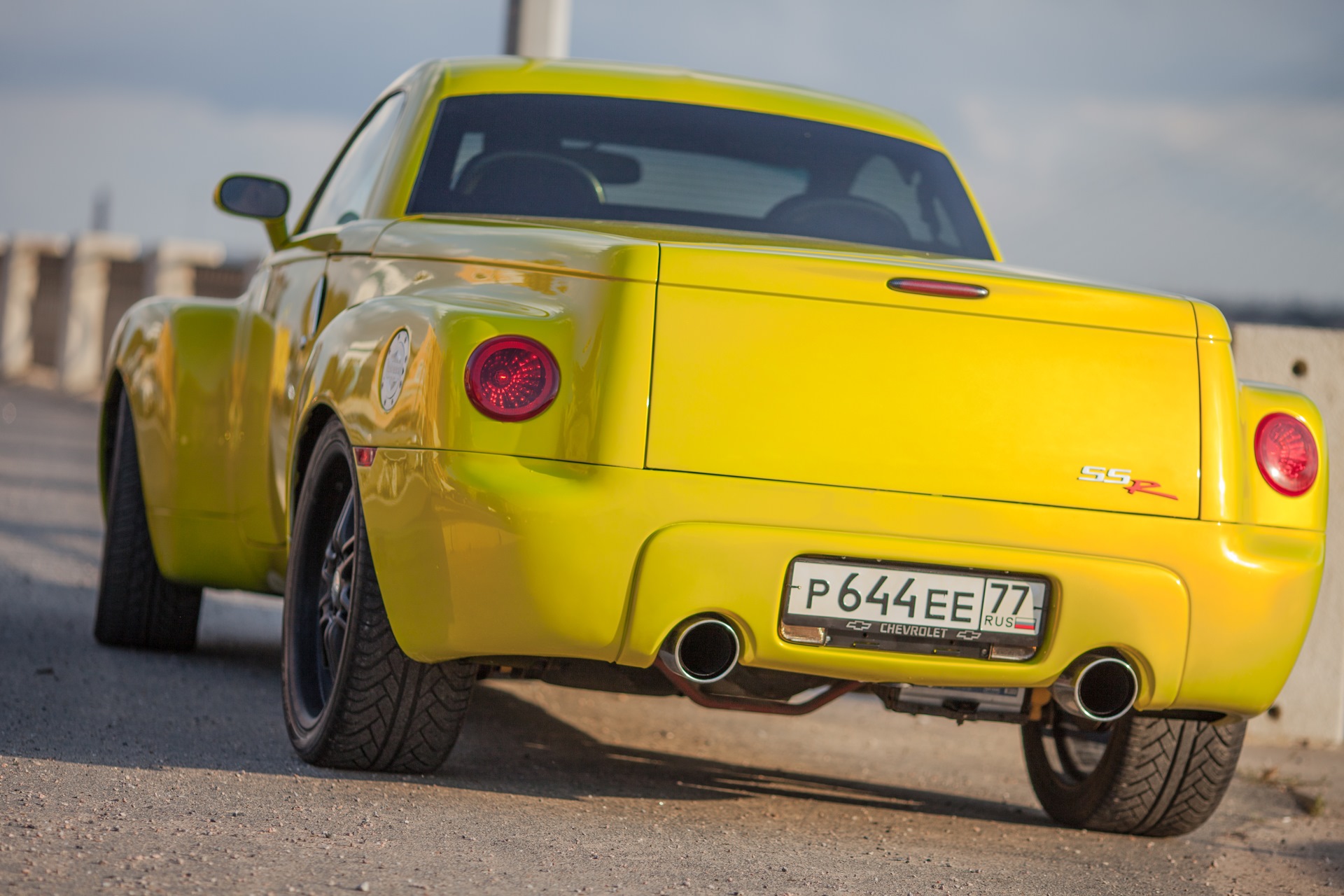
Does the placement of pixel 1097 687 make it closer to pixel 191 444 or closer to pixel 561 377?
pixel 561 377

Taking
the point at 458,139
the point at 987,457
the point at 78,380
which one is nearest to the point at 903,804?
the point at 987,457

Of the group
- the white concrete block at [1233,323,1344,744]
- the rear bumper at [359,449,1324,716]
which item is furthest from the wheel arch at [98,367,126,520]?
the white concrete block at [1233,323,1344,744]

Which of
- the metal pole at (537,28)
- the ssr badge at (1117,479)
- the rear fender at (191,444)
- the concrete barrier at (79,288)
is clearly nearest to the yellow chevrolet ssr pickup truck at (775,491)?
the ssr badge at (1117,479)

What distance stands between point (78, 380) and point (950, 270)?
2622 centimetres

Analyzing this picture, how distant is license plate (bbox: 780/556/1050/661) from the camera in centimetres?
338

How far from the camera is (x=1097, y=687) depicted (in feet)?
11.7

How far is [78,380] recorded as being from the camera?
2781 centimetres

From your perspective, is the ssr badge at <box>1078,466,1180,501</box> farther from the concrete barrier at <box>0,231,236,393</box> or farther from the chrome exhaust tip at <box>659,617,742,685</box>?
the concrete barrier at <box>0,231,236,393</box>

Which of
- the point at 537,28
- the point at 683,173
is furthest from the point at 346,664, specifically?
the point at 537,28

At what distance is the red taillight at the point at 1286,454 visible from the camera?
3.67 m

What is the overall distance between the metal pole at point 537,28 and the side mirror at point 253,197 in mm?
5005

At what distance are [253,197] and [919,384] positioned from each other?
2736mm

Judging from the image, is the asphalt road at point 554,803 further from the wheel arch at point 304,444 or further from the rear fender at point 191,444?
the wheel arch at point 304,444

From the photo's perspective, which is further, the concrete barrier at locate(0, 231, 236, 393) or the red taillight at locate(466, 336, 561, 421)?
the concrete barrier at locate(0, 231, 236, 393)
